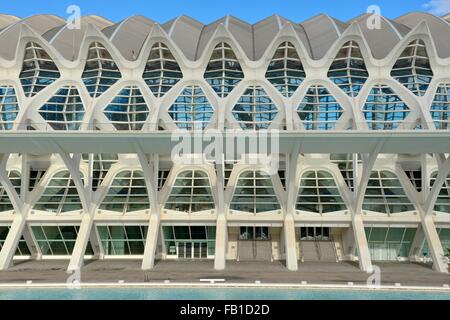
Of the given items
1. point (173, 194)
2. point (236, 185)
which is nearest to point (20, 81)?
point (173, 194)

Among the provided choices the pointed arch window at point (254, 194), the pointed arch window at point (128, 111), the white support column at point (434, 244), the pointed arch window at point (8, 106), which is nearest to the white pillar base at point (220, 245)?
the pointed arch window at point (254, 194)

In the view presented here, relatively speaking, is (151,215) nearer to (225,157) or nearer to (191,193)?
(191,193)

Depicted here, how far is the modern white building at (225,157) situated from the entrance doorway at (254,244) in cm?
11

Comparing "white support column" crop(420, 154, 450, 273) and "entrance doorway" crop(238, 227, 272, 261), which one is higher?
"white support column" crop(420, 154, 450, 273)

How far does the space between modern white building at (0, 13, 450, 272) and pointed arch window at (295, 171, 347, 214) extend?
0.10 meters

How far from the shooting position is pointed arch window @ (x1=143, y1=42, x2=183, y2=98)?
36094mm

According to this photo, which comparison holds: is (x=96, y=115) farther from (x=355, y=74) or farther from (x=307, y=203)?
(x=355, y=74)

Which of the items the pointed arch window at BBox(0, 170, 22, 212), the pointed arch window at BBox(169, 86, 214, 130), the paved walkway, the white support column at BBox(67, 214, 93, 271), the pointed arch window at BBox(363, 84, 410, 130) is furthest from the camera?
the pointed arch window at BBox(169, 86, 214, 130)

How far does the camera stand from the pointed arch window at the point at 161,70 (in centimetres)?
3609

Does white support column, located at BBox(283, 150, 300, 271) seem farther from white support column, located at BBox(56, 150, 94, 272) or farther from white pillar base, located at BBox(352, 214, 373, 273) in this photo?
white support column, located at BBox(56, 150, 94, 272)

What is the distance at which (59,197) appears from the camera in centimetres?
3291

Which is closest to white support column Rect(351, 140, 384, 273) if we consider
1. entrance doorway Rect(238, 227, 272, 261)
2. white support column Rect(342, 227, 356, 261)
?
white support column Rect(342, 227, 356, 261)

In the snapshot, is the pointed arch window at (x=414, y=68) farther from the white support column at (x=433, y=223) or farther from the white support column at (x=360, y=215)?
the white support column at (x=360, y=215)

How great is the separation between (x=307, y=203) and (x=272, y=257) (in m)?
4.69
